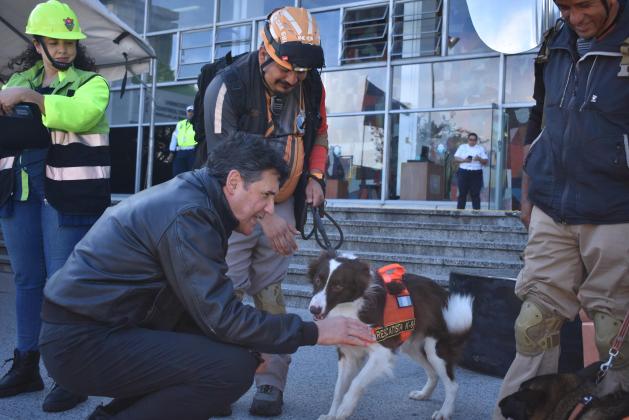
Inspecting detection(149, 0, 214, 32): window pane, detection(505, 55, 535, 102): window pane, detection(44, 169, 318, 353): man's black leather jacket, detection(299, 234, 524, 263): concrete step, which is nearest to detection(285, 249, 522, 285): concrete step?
detection(299, 234, 524, 263): concrete step

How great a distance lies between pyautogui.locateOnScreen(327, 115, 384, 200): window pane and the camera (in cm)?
1327

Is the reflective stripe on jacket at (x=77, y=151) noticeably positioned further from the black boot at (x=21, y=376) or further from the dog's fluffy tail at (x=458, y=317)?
the dog's fluffy tail at (x=458, y=317)

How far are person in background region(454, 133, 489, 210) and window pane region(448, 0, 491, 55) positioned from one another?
186cm

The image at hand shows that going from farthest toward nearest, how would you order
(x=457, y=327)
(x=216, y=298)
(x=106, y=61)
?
(x=106, y=61), (x=457, y=327), (x=216, y=298)

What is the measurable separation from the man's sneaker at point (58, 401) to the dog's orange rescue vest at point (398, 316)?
175 centimetres

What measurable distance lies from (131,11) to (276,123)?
14.2 m

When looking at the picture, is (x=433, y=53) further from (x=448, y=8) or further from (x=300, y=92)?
(x=300, y=92)

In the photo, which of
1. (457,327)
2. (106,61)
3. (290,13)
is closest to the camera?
(290,13)

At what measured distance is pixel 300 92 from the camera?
4.00 metres

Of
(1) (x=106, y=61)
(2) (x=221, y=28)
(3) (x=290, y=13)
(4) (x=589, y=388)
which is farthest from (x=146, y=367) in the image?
(2) (x=221, y=28)

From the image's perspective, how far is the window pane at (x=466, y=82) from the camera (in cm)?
1218

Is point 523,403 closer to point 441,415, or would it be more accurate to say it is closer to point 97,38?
point 441,415

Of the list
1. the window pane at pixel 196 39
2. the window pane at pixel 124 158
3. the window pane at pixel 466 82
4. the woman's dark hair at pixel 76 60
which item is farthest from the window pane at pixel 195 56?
the woman's dark hair at pixel 76 60

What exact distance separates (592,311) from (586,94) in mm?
938
